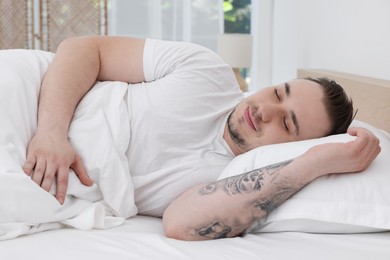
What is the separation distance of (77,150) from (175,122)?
0.27m

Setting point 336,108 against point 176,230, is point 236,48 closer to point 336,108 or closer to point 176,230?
point 336,108

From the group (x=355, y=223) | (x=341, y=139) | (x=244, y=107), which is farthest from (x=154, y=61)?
(x=355, y=223)

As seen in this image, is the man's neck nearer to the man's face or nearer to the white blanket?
the man's face

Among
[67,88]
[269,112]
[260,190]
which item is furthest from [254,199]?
[67,88]

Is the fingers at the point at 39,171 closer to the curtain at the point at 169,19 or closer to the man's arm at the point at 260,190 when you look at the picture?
the man's arm at the point at 260,190

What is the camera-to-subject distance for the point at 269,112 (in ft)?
4.91

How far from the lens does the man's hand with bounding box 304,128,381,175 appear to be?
1217 millimetres

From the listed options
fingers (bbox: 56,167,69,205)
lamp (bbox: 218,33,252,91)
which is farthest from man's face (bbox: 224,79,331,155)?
lamp (bbox: 218,33,252,91)

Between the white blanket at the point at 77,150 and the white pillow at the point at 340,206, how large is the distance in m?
0.34

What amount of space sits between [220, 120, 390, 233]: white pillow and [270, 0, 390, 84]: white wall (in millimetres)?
1042

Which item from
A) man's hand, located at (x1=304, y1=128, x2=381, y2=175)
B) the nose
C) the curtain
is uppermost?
the curtain

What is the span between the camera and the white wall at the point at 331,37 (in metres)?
2.24

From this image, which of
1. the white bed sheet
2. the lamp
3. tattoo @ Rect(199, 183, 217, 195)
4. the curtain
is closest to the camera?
the white bed sheet

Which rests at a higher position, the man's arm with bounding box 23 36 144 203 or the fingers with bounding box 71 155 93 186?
the man's arm with bounding box 23 36 144 203
